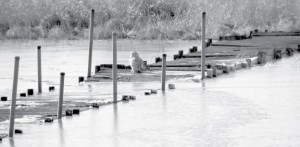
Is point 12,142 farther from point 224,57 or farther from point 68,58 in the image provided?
point 68,58

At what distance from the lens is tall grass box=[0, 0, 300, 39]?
3500 cm

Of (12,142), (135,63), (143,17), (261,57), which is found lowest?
(12,142)

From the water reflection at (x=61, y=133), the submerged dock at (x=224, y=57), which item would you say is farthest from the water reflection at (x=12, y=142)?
the submerged dock at (x=224, y=57)

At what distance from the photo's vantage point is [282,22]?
1437 inches

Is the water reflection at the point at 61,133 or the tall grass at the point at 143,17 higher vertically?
the tall grass at the point at 143,17

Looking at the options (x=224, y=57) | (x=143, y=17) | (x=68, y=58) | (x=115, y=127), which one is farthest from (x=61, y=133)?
(x=143, y=17)

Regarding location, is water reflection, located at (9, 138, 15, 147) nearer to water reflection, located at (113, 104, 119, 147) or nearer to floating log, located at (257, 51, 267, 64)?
water reflection, located at (113, 104, 119, 147)

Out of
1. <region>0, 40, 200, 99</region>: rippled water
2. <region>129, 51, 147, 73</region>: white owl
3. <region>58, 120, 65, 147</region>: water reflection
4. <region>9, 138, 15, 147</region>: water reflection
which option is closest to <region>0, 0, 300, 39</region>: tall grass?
<region>0, 40, 200, 99</region>: rippled water

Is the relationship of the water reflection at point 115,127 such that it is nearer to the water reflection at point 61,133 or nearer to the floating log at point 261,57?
the water reflection at point 61,133

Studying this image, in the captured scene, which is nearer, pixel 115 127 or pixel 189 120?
pixel 115 127

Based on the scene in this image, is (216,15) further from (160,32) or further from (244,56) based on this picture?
(244,56)

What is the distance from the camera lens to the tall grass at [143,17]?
3500cm

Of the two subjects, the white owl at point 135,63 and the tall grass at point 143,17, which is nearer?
the white owl at point 135,63

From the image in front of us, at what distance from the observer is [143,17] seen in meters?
38.3
